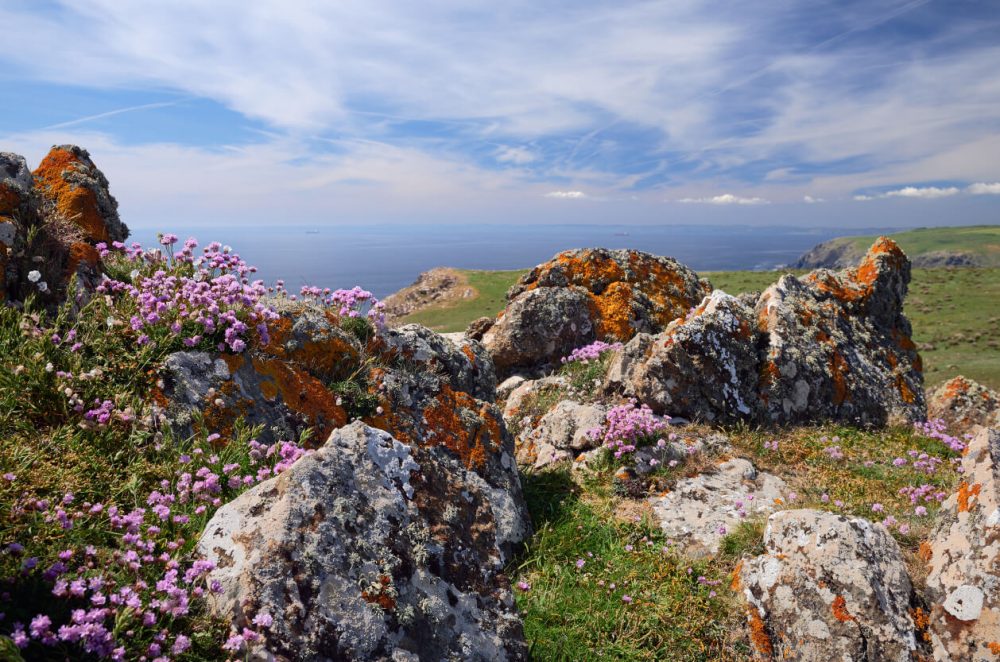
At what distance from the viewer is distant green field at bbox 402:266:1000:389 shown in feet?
120

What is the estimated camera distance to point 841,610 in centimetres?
486

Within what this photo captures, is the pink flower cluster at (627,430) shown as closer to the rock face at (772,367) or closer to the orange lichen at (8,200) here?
the rock face at (772,367)

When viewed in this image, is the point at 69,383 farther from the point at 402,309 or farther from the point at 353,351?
the point at 402,309

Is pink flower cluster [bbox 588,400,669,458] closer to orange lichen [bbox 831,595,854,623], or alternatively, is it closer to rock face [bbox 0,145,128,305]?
orange lichen [bbox 831,595,854,623]

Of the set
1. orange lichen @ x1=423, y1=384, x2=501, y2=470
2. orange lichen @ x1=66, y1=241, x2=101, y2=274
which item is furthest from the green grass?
orange lichen @ x1=66, y1=241, x2=101, y2=274

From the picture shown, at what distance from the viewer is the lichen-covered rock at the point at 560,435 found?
9273 mm

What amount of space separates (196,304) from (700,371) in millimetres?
8491

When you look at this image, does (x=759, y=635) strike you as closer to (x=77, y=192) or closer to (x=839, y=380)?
(x=839, y=380)

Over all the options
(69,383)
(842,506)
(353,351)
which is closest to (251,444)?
(69,383)

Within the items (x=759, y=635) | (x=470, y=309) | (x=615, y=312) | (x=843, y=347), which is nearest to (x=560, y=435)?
(x=759, y=635)

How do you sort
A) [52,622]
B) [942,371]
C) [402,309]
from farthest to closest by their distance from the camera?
1. [402,309]
2. [942,371]
3. [52,622]

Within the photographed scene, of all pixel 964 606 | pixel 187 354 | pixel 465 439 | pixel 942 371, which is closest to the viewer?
pixel 964 606

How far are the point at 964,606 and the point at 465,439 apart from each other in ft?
16.9

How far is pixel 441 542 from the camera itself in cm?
456
